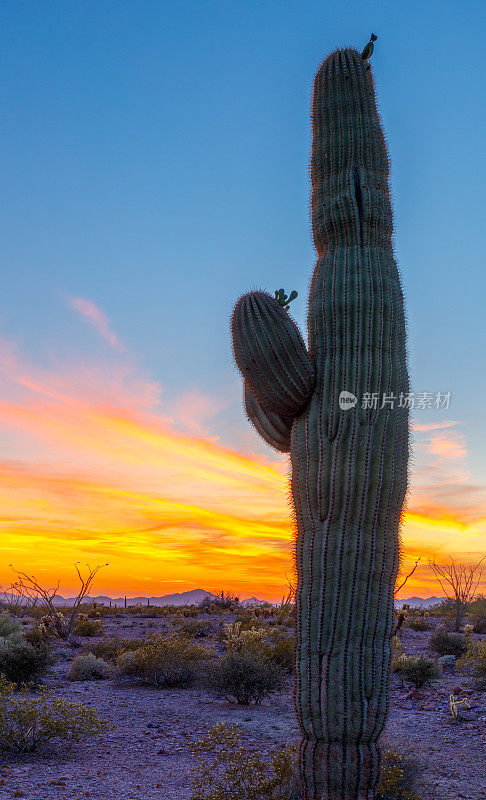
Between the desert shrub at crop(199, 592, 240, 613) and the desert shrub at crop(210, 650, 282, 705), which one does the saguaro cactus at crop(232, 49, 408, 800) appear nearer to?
the desert shrub at crop(210, 650, 282, 705)

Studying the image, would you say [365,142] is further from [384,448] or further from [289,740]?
[289,740]

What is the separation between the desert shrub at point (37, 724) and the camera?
7023 millimetres

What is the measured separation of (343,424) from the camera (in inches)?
195

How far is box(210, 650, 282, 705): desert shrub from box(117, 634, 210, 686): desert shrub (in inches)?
48.8

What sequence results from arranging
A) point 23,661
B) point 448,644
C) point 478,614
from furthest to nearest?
point 478,614 < point 448,644 < point 23,661

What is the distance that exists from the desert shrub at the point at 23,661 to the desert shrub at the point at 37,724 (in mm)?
3786

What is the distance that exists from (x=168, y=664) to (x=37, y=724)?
419 cm

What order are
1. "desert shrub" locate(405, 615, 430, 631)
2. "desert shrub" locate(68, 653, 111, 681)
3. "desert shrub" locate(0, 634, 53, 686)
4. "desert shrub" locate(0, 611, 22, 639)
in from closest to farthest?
"desert shrub" locate(0, 634, 53, 686) → "desert shrub" locate(68, 653, 111, 681) → "desert shrub" locate(0, 611, 22, 639) → "desert shrub" locate(405, 615, 430, 631)

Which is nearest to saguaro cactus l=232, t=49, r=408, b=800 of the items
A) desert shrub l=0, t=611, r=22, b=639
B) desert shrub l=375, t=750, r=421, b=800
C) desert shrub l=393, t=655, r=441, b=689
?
desert shrub l=375, t=750, r=421, b=800

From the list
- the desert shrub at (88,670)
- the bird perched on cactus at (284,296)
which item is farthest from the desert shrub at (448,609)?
the bird perched on cactus at (284,296)

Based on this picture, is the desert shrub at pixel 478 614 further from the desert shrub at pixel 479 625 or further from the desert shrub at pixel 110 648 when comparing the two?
the desert shrub at pixel 110 648

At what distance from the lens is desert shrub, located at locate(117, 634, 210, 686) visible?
11.3 meters

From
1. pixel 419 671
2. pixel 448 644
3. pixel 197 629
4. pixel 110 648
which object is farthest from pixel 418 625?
pixel 110 648

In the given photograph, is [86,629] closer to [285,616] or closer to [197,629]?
[197,629]
